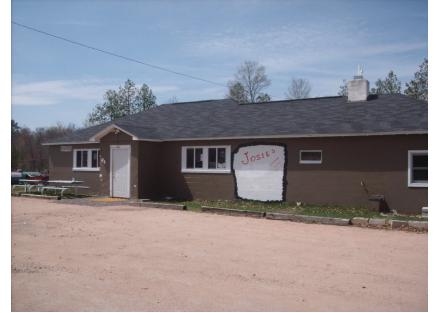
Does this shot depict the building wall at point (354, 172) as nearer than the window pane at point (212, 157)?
Yes

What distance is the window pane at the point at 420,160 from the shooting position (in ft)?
51.8

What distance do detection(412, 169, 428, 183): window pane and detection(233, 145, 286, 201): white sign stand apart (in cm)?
497

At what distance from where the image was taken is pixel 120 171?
70.1ft

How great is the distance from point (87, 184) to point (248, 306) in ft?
63.8

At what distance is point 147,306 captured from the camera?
5.84 m

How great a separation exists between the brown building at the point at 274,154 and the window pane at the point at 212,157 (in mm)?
45

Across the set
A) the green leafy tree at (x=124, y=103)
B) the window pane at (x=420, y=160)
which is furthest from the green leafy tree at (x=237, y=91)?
the window pane at (x=420, y=160)

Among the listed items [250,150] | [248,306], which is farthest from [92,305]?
[250,150]

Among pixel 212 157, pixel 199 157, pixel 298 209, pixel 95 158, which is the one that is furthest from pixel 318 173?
pixel 95 158

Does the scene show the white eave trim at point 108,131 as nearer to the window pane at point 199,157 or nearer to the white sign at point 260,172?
the window pane at point 199,157

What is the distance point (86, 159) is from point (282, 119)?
1109 cm

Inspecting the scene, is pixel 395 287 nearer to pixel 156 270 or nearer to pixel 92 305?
pixel 156 270

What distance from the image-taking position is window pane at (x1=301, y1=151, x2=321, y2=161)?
58.3 feet

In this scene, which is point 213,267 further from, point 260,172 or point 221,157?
point 221,157
